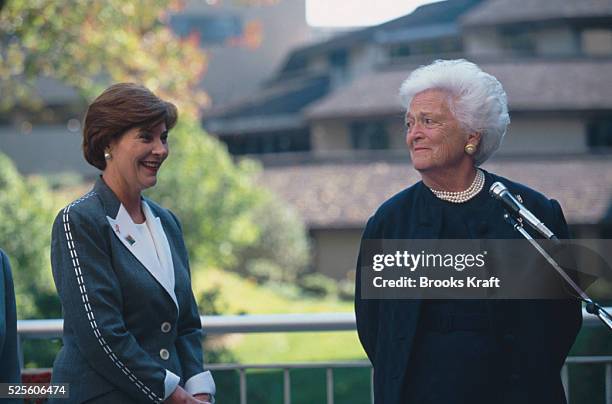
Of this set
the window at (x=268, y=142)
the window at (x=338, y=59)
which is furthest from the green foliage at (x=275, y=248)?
the window at (x=338, y=59)

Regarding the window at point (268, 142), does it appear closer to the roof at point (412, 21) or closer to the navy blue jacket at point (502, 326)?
the roof at point (412, 21)

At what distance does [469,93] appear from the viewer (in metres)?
2.76

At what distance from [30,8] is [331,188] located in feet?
59.5

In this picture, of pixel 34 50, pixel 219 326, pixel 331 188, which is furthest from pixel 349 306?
pixel 219 326

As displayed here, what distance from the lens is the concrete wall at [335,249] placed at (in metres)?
25.6

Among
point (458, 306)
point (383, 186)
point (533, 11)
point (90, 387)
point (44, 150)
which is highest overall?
point (533, 11)

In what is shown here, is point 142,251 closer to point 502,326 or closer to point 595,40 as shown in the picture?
point 502,326

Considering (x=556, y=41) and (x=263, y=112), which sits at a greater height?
→ (x=556, y=41)

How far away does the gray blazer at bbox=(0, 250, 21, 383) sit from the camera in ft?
8.41

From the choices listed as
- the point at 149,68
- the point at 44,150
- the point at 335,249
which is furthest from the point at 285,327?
the point at 44,150

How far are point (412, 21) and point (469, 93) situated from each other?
107 feet

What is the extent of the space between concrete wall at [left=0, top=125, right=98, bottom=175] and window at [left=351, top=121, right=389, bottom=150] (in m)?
8.29

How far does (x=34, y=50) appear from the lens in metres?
10.8

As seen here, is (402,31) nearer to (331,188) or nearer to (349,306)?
(331,188)
